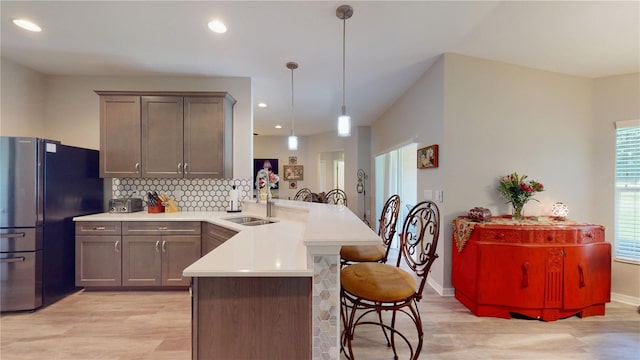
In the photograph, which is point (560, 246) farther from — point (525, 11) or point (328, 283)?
point (328, 283)

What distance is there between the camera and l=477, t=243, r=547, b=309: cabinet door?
7.82 feet

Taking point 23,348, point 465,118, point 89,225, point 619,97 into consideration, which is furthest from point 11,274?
point 619,97

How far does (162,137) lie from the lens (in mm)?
3215

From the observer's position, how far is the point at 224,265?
4.37 feet

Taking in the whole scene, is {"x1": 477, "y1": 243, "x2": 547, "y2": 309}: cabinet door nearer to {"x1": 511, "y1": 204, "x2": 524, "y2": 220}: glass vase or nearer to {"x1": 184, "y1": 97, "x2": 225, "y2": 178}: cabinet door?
{"x1": 511, "y1": 204, "x2": 524, "y2": 220}: glass vase

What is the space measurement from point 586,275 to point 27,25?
5568 millimetres

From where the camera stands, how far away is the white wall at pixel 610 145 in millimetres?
2854

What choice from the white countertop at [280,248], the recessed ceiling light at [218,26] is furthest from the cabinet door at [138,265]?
the recessed ceiling light at [218,26]

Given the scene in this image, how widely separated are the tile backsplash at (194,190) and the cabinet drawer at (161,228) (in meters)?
0.60

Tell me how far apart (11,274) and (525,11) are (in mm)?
5112

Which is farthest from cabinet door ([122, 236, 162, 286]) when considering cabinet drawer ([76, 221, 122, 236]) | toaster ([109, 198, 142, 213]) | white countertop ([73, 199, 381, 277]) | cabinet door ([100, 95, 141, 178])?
white countertop ([73, 199, 381, 277])

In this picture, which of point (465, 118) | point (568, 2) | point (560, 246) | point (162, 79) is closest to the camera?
point (568, 2)

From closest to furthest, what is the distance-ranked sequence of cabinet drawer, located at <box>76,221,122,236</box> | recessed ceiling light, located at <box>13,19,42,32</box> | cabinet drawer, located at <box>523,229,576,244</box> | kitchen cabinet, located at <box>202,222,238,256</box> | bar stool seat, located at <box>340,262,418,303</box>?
1. bar stool seat, located at <box>340,262,418,303</box>
2. recessed ceiling light, located at <box>13,19,42,32</box>
3. cabinet drawer, located at <box>523,229,576,244</box>
4. kitchen cabinet, located at <box>202,222,238,256</box>
5. cabinet drawer, located at <box>76,221,122,236</box>

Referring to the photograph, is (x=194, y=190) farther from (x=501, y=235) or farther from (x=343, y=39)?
(x=501, y=235)
